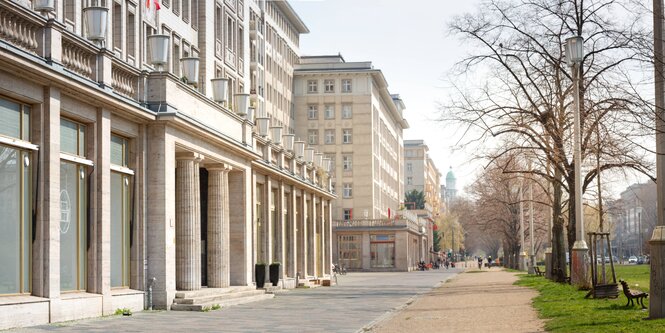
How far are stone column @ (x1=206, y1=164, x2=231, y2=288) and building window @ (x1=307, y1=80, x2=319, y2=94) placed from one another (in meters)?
76.8

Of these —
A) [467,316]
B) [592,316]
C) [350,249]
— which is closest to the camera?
[592,316]

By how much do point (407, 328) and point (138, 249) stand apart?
8455mm

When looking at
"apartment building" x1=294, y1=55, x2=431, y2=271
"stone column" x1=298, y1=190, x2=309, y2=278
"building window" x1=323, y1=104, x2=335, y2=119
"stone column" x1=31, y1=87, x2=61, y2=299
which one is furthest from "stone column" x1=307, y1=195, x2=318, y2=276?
"building window" x1=323, y1=104, x2=335, y2=119

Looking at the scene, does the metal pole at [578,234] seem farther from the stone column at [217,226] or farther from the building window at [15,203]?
the building window at [15,203]

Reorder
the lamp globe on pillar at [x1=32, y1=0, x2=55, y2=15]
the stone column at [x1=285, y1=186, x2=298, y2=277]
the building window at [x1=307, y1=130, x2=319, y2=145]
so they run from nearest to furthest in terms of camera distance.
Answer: the lamp globe on pillar at [x1=32, y1=0, x2=55, y2=15]
the stone column at [x1=285, y1=186, x2=298, y2=277]
the building window at [x1=307, y1=130, x2=319, y2=145]

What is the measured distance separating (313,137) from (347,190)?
701cm

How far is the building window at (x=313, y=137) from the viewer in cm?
11094

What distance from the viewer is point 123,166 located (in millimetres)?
25750

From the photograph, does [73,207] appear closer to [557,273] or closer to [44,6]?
[44,6]

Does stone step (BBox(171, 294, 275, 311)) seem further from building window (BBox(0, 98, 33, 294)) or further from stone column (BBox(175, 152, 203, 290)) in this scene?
building window (BBox(0, 98, 33, 294))

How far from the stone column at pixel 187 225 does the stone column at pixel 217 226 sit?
11.7 ft

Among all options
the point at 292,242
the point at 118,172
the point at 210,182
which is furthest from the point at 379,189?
the point at 118,172

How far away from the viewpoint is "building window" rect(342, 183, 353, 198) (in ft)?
369

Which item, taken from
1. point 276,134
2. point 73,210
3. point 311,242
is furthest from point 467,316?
point 311,242
